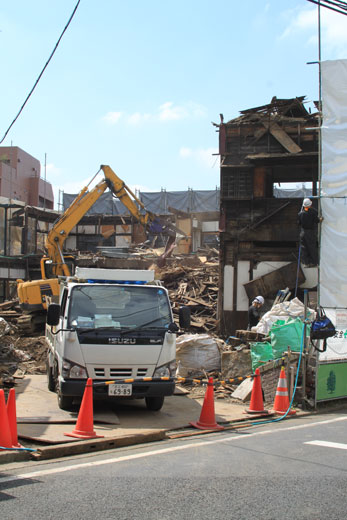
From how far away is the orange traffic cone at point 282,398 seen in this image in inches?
400

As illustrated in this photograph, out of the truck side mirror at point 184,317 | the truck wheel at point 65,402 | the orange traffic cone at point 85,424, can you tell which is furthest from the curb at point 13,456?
the truck side mirror at point 184,317

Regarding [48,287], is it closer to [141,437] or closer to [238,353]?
[238,353]

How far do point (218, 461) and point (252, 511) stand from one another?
1.80 m

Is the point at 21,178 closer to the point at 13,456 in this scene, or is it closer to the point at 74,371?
the point at 74,371

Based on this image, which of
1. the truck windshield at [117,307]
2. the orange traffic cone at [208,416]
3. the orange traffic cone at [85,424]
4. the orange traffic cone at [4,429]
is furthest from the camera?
the truck windshield at [117,307]

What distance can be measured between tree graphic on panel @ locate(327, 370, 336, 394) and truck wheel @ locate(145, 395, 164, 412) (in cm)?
364

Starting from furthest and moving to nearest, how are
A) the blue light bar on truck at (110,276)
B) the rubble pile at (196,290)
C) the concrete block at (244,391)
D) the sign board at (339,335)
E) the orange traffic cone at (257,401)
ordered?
the rubble pile at (196,290) → the sign board at (339,335) → the concrete block at (244,391) → the blue light bar on truck at (110,276) → the orange traffic cone at (257,401)

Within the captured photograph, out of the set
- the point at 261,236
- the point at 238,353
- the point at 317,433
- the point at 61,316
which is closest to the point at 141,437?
the point at 317,433

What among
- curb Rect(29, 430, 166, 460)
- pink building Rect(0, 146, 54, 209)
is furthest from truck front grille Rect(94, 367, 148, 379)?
pink building Rect(0, 146, 54, 209)

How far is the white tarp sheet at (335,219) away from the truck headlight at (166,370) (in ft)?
12.6

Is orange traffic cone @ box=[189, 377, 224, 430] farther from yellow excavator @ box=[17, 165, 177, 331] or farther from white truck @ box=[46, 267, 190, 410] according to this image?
yellow excavator @ box=[17, 165, 177, 331]

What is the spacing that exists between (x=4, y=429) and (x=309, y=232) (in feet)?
25.4

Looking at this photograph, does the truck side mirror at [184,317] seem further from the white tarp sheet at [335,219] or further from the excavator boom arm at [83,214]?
the excavator boom arm at [83,214]

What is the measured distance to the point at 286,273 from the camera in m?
20.5
